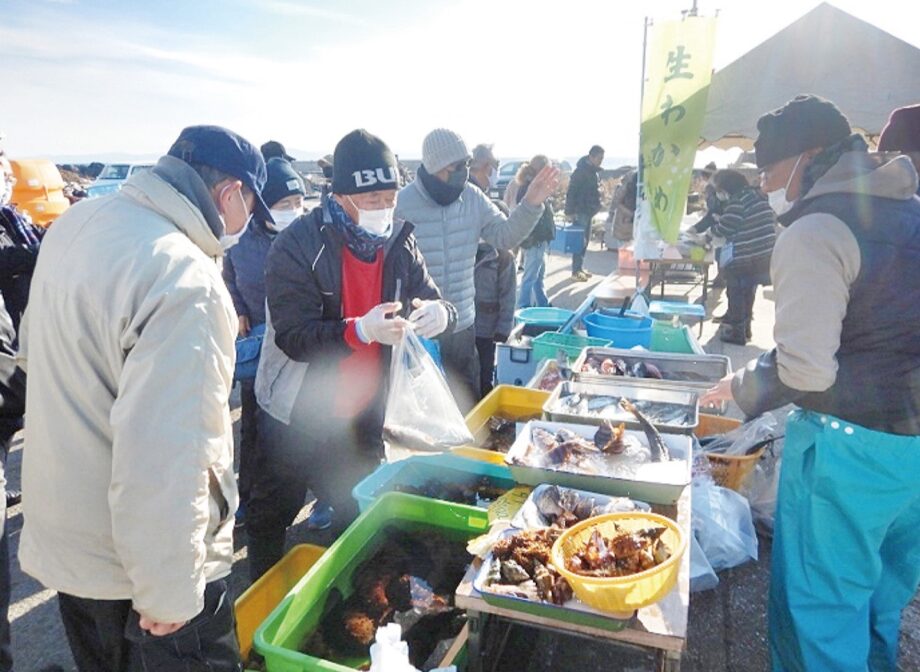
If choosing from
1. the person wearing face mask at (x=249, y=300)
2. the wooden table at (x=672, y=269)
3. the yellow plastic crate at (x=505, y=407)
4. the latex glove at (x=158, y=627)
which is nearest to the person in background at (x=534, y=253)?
the wooden table at (x=672, y=269)

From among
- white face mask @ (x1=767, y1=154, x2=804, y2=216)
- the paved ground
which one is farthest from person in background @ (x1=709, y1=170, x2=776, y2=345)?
white face mask @ (x1=767, y1=154, x2=804, y2=216)

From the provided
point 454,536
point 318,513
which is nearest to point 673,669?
point 454,536

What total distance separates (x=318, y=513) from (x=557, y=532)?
2275 millimetres

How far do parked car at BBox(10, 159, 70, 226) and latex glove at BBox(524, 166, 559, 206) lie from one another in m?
8.38

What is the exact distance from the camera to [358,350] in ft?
8.65

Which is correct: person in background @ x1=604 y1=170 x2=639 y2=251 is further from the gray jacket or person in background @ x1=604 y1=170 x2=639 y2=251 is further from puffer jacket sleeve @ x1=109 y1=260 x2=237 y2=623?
puffer jacket sleeve @ x1=109 y1=260 x2=237 y2=623

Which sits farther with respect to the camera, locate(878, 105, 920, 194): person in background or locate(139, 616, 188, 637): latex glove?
locate(878, 105, 920, 194): person in background

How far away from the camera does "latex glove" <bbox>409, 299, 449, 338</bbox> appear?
8.77 ft

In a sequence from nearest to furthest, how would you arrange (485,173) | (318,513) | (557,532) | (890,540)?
Answer: (557,532), (890,540), (318,513), (485,173)

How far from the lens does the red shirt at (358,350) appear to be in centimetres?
258

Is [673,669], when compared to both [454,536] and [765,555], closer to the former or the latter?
[454,536]

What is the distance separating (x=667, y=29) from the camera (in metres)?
4.87

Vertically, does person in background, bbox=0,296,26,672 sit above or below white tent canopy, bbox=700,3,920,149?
below

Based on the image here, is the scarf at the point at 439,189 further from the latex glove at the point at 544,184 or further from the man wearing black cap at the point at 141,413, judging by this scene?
the man wearing black cap at the point at 141,413
